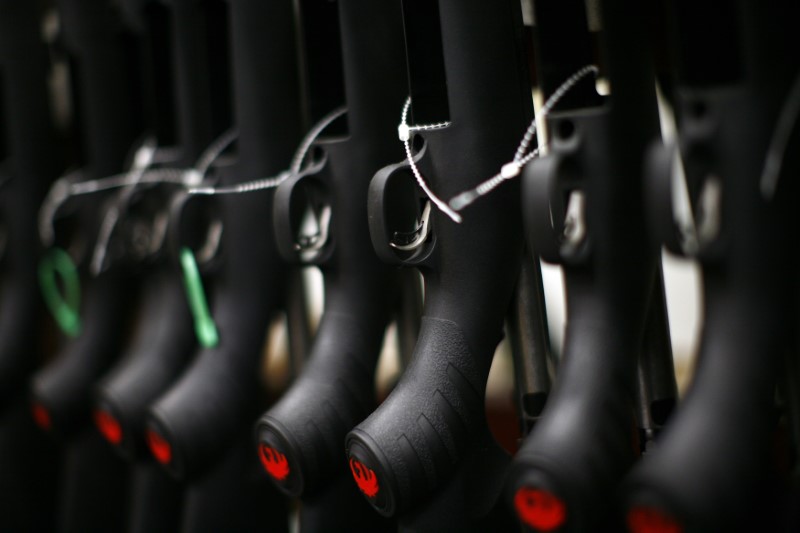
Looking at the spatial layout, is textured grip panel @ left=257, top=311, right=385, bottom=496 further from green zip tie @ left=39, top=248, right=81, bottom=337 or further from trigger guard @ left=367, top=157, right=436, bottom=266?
green zip tie @ left=39, top=248, right=81, bottom=337

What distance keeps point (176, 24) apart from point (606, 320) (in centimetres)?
58

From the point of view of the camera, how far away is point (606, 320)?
2.15 feet

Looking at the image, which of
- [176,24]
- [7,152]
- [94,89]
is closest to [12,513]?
[7,152]

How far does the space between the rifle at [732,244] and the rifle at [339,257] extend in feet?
1.00

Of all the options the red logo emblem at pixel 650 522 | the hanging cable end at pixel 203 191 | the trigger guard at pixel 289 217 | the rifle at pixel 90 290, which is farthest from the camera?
the rifle at pixel 90 290

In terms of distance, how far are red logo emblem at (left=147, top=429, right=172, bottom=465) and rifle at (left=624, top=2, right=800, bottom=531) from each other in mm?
520

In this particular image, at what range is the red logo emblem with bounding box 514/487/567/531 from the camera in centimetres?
60

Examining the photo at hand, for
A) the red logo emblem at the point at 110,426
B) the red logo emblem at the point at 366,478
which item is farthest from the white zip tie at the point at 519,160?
the red logo emblem at the point at 110,426

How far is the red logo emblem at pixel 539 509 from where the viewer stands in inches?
23.6

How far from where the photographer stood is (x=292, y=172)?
2.73 feet

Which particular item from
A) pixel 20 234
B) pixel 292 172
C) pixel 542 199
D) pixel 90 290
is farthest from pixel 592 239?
pixel 20 234

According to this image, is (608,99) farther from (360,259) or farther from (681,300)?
(681,300)

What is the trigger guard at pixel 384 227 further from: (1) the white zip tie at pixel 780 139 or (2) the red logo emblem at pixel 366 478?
(1) the white zip tie at pixel 780 139

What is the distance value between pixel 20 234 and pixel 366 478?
0.74 metres
